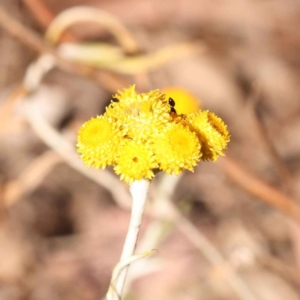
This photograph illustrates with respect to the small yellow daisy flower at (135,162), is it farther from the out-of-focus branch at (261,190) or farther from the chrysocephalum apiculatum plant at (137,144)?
the out-of-focus branch at (261,190)

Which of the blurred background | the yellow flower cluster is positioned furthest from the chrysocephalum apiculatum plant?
the blurred background

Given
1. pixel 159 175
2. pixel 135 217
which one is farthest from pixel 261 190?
pixel 135 217

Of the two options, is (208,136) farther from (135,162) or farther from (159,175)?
(159,175)

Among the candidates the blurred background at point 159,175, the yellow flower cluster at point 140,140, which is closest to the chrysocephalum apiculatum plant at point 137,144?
the yellow flower cluster at point 140,140

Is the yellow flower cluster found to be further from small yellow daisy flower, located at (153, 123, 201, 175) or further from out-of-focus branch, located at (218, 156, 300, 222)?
out-of-focus branch, located at (218, 156, 300, 222)

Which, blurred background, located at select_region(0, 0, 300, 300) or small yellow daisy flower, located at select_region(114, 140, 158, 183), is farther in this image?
blurred background, located at select_region(0, 0, 300, 300)

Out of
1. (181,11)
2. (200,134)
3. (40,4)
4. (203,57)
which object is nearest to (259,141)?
(203,57)

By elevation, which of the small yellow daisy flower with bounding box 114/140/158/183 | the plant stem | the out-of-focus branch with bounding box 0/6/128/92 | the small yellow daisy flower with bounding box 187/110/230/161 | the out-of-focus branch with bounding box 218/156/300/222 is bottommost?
the plant stem

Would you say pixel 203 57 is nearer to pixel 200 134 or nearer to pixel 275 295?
pixel 275 295
